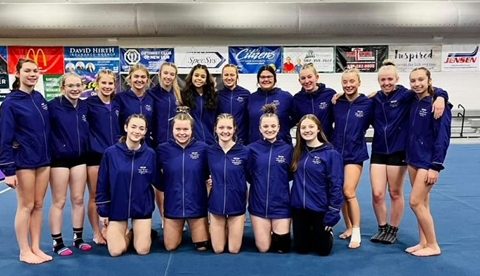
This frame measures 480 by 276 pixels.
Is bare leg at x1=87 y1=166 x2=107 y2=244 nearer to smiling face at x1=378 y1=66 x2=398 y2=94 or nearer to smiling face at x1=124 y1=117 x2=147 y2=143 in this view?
smiling face at x1=124 y1=117 x2=147 y2=143

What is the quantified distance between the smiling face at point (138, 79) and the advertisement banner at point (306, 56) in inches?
328

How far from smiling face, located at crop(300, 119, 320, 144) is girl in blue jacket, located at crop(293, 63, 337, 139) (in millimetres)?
545

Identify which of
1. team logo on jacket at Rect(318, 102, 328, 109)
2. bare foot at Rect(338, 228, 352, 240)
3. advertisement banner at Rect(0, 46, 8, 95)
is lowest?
bare foot at Rect(338, 228, 352, 240)

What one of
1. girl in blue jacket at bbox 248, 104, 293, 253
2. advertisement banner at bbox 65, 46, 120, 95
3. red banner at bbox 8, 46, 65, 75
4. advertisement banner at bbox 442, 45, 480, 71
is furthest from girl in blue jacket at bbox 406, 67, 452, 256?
red banner at bbox 8, 46, 65, 75

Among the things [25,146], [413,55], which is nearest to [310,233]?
[25,146]

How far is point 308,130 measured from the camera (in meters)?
3.86

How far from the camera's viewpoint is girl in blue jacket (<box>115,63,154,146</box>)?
14.0 ft

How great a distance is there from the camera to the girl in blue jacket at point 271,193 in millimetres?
3906

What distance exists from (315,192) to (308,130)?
1.74 ft

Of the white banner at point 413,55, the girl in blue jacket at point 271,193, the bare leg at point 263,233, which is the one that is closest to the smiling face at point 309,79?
the girl in blue jacket at point 271,193

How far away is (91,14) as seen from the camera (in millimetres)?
10758

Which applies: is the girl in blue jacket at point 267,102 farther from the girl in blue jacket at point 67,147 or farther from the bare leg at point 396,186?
the girl in blue jacket at point 67,147

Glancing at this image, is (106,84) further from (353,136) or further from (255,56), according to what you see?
(255,56)

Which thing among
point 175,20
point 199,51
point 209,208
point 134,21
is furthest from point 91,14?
point 209,208
